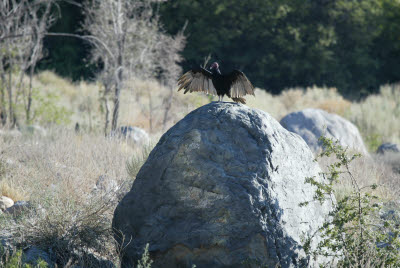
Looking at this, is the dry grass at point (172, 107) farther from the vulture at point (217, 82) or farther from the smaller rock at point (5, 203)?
the vulture at point (217, 82)

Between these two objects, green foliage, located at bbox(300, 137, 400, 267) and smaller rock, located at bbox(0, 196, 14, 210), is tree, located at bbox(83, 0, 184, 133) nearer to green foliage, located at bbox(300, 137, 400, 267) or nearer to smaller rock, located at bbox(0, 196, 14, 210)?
smaller rock, located at bbox(0, 196, 14, 210)

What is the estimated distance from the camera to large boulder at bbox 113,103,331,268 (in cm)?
330

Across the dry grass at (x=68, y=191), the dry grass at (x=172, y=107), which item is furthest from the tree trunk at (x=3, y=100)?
the dry grass at (x=68, y=191)

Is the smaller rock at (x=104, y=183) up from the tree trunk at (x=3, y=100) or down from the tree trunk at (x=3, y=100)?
up

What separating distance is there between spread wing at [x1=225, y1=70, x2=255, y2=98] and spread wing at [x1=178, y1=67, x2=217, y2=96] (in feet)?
0.53

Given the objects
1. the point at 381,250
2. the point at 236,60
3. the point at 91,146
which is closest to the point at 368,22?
the point at 236,60

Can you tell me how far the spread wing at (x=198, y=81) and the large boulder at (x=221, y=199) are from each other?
1.26ft

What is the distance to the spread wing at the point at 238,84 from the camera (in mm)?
3957

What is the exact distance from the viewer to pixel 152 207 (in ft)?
11.5

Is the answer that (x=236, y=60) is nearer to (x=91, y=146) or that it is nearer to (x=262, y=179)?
(x=91, y=146)

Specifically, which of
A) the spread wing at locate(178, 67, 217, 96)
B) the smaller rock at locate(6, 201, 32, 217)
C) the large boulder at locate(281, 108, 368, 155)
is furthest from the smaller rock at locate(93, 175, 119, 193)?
the large boulder at locate(281, 108, 368, 155)

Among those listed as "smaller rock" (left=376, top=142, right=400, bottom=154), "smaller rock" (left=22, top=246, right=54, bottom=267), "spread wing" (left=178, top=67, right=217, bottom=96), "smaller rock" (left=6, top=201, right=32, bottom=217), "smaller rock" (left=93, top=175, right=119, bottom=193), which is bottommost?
"smaller rock" (left=6, top=201, right=32, bottom=217)

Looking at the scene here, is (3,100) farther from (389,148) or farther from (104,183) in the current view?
(389,148)

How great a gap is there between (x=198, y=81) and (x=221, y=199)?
116 centimetres
